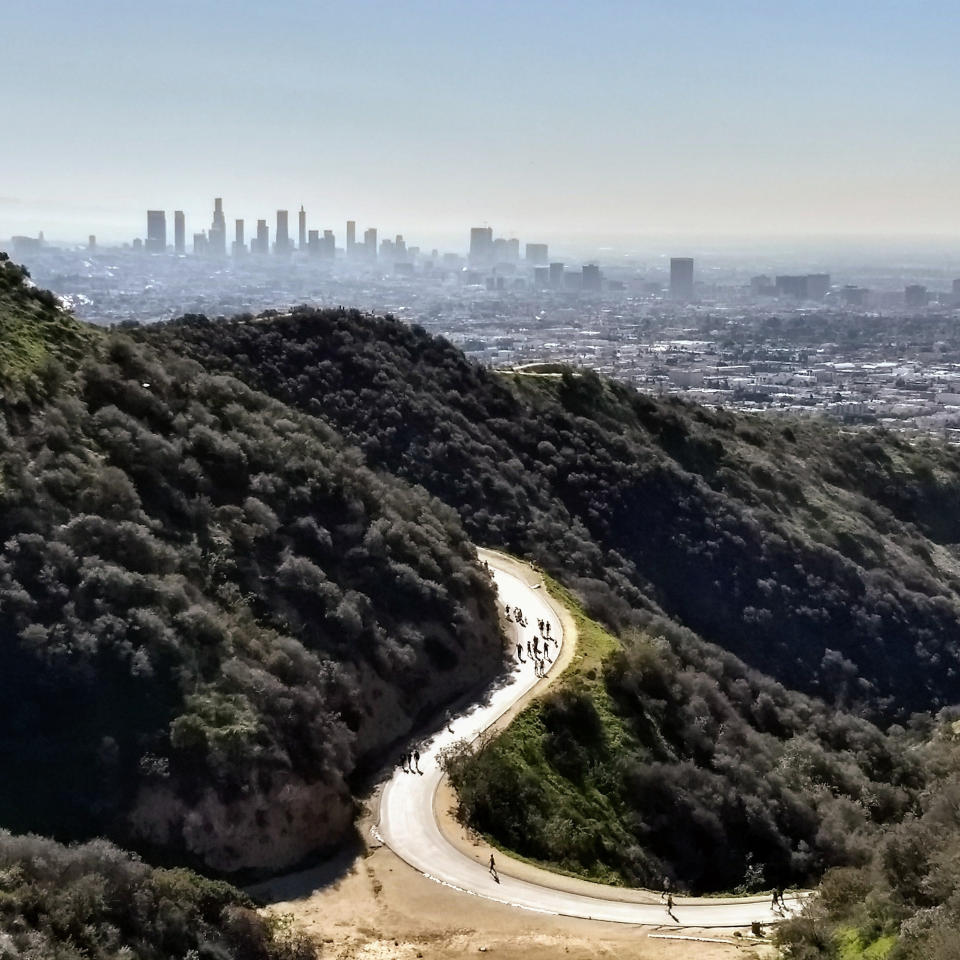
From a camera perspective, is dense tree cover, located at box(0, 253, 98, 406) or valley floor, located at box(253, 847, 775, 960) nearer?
valley floor, located at box(253, 847, 775, 960)

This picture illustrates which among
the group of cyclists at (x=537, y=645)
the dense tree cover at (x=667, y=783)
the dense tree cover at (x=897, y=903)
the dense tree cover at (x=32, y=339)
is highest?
the dense tree cover at (x=32, y=339)

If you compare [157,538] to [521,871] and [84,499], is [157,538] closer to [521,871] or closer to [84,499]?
[84,499]

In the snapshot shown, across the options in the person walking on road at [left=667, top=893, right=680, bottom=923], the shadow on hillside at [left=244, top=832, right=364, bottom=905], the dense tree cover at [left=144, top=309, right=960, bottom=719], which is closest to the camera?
the shadow on hillside at [left=244, top=832, right=364, bottom=905]

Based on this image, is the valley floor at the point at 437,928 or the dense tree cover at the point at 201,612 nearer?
the valley floor at the point at 437,928

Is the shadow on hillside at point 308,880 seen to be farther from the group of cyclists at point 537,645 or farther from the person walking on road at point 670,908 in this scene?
the group of cyclists at point 537,645

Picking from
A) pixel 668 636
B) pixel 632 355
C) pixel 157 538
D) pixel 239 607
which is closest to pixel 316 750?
pixel 239 607

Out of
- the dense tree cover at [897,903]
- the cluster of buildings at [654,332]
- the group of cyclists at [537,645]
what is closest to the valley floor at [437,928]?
the dense tree cover at [897,903]

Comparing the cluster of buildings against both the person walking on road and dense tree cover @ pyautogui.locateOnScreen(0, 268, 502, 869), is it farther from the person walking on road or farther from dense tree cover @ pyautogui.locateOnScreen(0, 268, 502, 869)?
the person walking on road

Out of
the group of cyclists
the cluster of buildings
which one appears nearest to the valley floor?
the group of cyclists
